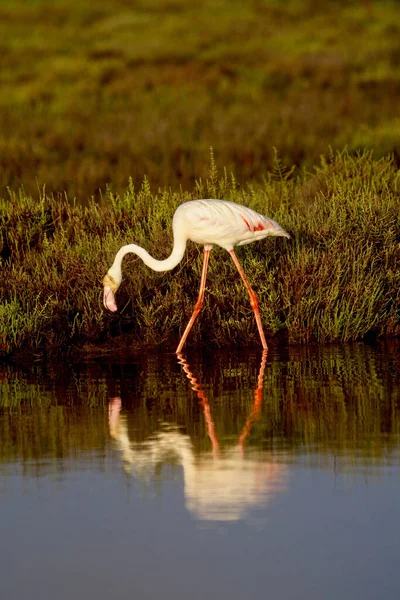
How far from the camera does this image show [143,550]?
6.02 m

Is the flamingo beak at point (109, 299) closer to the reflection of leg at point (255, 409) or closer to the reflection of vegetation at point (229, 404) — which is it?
the reflection of vegetation at point (229, 404)

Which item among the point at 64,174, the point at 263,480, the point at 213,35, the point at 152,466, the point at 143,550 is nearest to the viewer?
the point at 143,550

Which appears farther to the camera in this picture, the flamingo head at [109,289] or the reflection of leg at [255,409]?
the flamingo head at [109,289]

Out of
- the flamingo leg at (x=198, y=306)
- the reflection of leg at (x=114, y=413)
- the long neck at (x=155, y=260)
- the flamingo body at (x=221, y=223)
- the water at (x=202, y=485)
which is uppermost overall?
the flamingo body at (x=221, y=223)

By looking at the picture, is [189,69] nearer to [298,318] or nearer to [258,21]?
[258,21]

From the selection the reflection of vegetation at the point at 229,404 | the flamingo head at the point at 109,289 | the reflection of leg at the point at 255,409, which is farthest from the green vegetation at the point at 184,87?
the reflection of leg at the point at 255,409

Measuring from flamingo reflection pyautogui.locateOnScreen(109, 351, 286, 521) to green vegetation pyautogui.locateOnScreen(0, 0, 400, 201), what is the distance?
13761 millimetres

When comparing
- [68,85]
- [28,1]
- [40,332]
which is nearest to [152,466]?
[40,332]

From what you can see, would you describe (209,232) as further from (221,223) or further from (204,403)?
(204,403)

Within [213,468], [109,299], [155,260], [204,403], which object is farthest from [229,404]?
[155,260]

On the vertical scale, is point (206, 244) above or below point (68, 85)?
below

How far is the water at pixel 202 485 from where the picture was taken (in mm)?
5676

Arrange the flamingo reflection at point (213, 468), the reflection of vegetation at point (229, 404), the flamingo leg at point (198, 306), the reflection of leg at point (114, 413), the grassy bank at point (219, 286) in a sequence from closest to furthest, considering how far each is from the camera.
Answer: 1. the flamingo reflection at point (213, 468)
2. the reflection of vegetation at point (229, 404)
3. the reflection of leg at point (114, 413)
4. the flamingo leg at point (198, 306)
5. the grassy bank at point (219, 286)

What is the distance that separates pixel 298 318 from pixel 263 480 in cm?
532
